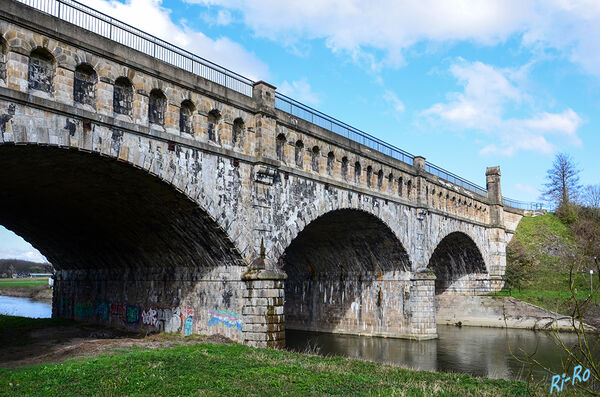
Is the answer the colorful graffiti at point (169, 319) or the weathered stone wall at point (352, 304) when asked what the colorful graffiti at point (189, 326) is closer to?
the colorful graffiti at point (169, 319)

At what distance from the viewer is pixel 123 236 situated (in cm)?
2497

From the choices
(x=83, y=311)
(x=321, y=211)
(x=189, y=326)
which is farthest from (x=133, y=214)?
(x=83, y=311)

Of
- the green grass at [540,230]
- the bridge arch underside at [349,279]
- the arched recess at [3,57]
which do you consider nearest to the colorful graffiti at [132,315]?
the bridge arch underside at [349,279]

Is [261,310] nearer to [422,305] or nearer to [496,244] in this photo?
[422,305]

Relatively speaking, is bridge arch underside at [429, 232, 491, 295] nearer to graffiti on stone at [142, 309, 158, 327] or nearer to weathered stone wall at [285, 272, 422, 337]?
weathered stone wall at [285, 272, 422, 337]

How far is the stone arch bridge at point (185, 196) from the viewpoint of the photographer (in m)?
15.6

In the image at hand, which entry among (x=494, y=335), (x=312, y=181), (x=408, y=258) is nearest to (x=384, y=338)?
(x=408, y=258)

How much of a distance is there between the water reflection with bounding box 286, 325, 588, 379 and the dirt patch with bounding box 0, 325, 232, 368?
802 cm

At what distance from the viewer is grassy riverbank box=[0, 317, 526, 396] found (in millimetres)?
12070

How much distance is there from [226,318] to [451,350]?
53.3 ft

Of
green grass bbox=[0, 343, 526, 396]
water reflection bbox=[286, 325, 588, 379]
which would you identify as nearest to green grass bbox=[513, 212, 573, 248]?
water reflection bbox=[286, 325, 588, 379]

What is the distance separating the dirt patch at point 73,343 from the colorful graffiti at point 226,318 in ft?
2.07

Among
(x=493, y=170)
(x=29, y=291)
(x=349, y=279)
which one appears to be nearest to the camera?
(x=349, y=279)

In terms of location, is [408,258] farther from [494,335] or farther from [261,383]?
[261,383]
